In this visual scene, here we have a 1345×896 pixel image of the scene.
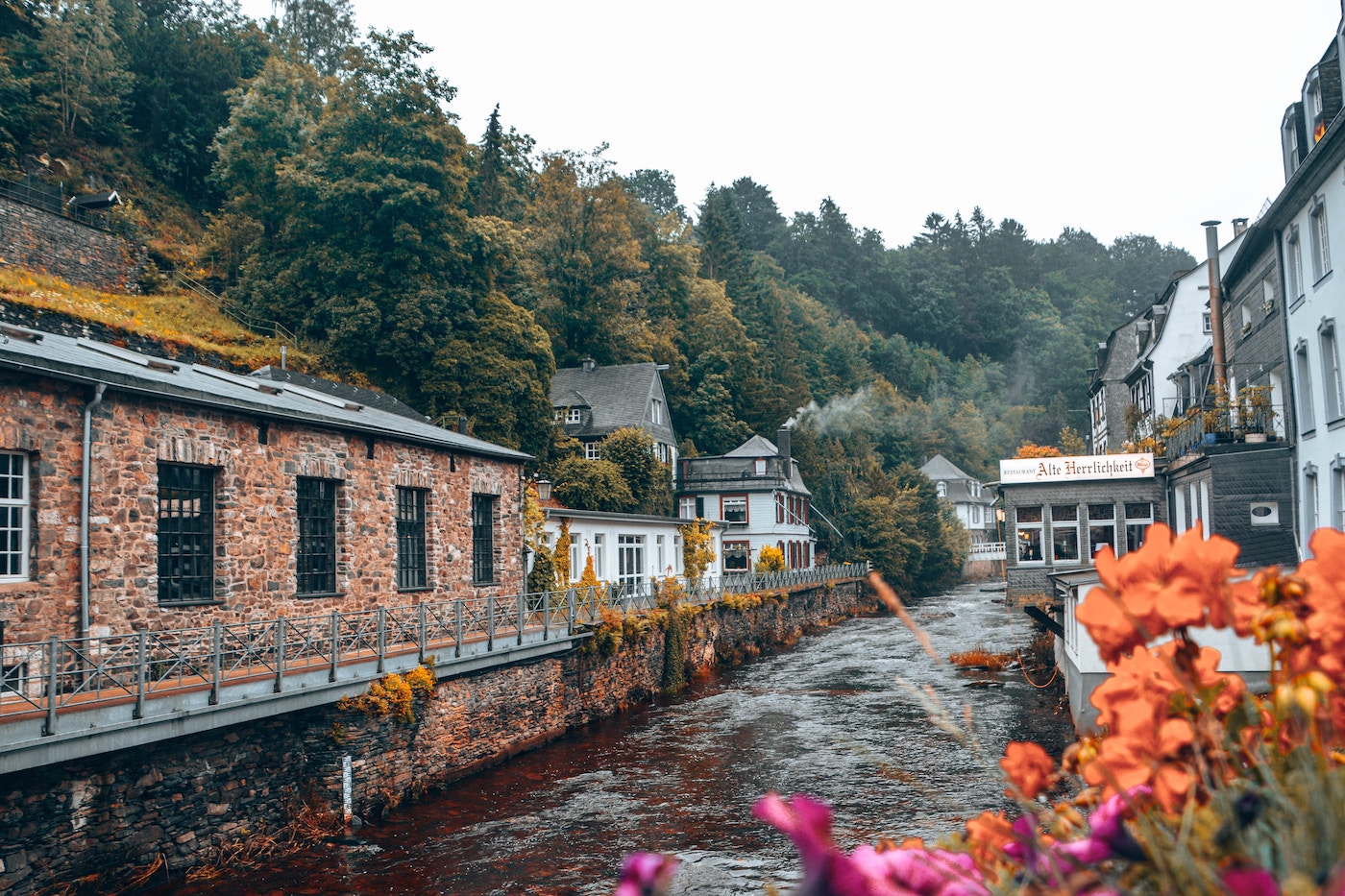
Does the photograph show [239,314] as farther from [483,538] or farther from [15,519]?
[15,519]

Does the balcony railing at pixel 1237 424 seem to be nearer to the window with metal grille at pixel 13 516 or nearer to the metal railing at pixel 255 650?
the metal railing at pixel 255 650

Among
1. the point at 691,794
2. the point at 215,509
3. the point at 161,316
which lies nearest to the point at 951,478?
the point at 161,316

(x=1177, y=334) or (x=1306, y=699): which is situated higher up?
(x=1177, y=334)

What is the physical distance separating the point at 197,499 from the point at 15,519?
9.36 feet

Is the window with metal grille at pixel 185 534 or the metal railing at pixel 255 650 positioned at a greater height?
the window with metal grille at pixel 185 534

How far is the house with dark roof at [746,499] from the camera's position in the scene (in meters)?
49.2

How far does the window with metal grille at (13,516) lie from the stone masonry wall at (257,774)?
2.91 metres

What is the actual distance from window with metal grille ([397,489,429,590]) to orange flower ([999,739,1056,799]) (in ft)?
60.1

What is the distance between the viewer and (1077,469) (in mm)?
31266

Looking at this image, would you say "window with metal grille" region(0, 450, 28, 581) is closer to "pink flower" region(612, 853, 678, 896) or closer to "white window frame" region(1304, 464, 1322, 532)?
"pink flower" region(612, 853, 678, 896)

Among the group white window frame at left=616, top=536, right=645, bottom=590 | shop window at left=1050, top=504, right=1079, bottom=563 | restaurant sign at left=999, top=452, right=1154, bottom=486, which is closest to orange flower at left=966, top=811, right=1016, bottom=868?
white window frame at left=616, top=536, right=645, bottom=590

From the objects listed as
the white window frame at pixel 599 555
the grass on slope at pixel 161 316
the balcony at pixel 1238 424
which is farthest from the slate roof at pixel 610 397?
the balcony at pixel 1238 424

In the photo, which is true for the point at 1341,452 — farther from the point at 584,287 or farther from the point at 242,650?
the point at 584,287

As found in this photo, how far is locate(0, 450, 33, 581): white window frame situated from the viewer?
1189 cm
